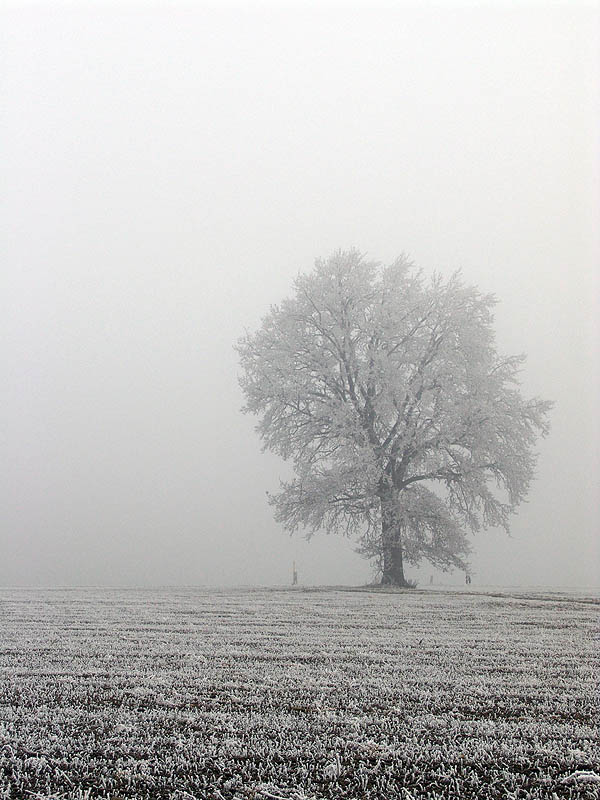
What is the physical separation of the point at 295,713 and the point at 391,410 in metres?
16.5

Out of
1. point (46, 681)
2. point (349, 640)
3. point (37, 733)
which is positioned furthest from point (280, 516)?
point (37, 733)

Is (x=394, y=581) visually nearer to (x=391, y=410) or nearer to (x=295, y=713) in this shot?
(x=391, y=410)

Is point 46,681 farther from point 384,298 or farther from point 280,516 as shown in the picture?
point 384,298

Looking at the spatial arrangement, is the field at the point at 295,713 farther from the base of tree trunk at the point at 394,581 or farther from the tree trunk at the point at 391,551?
the base of tree trunk at the point at 394,581

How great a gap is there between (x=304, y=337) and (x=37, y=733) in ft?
59.4

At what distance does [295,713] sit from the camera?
4.06 metres

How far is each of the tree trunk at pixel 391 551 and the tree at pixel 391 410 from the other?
4cm

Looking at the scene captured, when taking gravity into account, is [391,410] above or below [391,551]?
above

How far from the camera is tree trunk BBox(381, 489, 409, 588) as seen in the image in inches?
777

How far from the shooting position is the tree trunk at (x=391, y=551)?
1973 cm

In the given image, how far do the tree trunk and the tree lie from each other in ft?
0.12

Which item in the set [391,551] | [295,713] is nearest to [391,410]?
[391,551]

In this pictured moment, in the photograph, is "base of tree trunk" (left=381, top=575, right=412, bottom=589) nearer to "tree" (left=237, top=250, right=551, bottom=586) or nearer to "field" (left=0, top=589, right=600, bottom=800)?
"tree" (left=237, top=250, right=551, bottom=586)

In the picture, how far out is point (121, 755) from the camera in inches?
126
